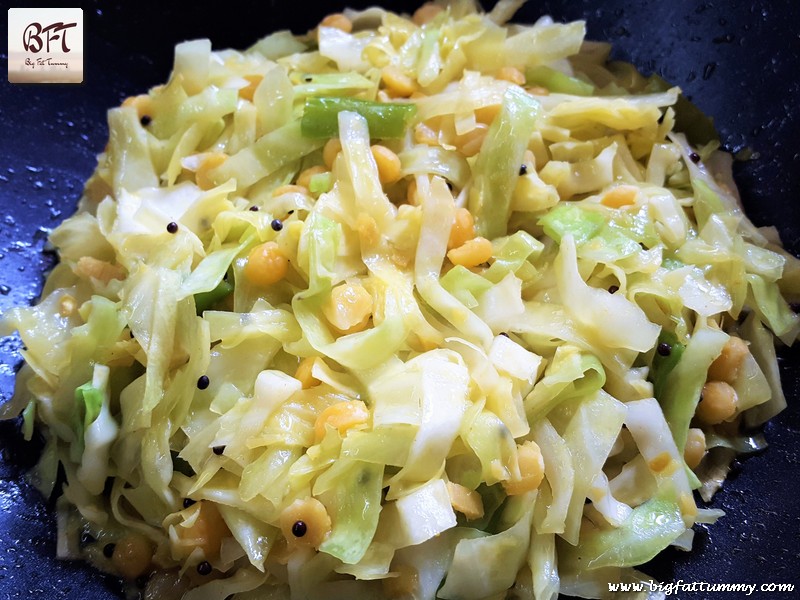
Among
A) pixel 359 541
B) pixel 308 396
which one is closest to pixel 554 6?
pixel 308 396

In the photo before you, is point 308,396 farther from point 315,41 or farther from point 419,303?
point 315,41
